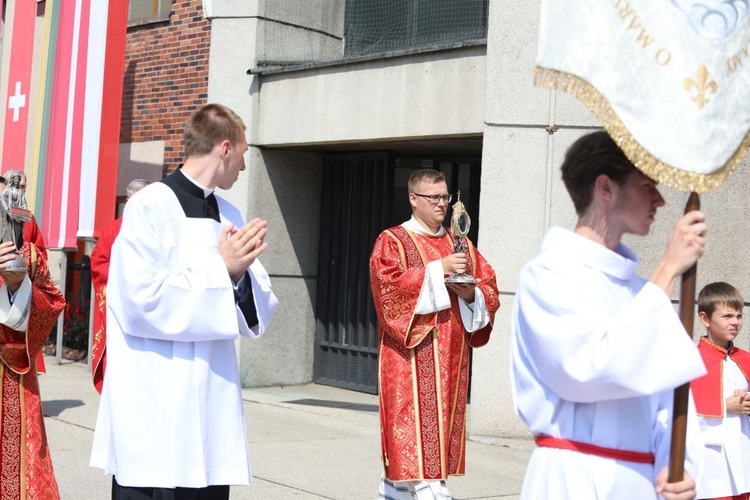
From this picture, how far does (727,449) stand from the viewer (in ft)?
17.2

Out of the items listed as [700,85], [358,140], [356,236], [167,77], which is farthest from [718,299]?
[167,77]

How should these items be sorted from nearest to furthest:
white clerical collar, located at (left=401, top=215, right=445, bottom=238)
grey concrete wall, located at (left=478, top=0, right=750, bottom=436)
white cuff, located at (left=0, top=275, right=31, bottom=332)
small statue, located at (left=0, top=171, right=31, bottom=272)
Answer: small statue, located at (left=0, top=171, right=31, bottom=272) < white cuff, located at (left=0, top=275, right=31, bottom=332) < white clerical collar, located at (left=401, top=215, right=445, bottom=238) < grey concrete wall, located at (left=478, top=0, right=750, bottom=436)

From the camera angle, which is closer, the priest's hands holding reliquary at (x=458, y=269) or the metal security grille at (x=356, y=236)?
the priest's hands holding reliquary at (x=458, y=269)

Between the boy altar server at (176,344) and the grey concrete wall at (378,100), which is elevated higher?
the grey concrete wall at (378,100)

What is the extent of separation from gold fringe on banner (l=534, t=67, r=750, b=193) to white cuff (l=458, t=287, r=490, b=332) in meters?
3.46

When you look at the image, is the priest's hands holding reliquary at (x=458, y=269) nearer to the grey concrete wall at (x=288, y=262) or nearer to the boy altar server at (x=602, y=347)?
the boy altar server at (x=602, y=347)

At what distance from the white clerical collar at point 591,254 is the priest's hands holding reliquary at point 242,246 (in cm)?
145

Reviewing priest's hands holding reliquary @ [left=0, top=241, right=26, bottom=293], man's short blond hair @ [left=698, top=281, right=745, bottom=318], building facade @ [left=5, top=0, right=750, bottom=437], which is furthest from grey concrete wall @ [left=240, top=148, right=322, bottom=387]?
man's short blond hair @ [left=698, top=281, right=745, bottom=318]

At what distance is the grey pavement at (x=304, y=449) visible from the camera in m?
7.11

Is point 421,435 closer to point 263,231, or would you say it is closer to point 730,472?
point 730,472

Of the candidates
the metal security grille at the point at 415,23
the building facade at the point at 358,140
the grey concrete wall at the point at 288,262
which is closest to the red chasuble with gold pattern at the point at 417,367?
the building facade at the point at 358,140

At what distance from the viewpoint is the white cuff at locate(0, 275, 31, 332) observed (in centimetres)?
571

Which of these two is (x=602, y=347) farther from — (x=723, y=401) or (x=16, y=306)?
(x=16, y=306)

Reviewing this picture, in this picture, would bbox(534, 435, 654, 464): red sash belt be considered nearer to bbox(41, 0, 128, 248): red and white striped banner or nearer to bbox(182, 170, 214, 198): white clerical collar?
bbox(182, 170, 214, 198): white clerical collar
